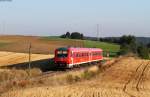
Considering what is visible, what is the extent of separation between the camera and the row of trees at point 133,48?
325 feet

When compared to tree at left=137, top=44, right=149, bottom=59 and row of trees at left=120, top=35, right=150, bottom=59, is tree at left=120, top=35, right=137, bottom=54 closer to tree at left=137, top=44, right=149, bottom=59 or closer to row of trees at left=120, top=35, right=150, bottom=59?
row of trees at left=120, top=35, right=150, bottom=59

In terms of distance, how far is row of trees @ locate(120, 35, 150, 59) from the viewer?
99.2 m

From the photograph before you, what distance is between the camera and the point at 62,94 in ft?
75.9

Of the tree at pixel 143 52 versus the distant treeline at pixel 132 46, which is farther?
the distant treeline at pixel 132 46

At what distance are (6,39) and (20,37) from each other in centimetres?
584

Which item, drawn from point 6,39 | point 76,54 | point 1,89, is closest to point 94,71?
point 76,54

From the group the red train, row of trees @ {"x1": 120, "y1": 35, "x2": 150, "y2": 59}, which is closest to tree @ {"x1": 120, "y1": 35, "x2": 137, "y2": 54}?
row of trees @ {"x1": 120, "y1": 35, "x2": 150, "y2": 59}

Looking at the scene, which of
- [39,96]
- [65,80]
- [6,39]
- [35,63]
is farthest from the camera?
[6,39]

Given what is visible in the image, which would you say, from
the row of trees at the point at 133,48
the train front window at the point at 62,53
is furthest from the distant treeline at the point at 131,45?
the train front window at the point at 62,53

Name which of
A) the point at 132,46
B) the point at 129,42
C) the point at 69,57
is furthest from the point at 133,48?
the point at 69,57

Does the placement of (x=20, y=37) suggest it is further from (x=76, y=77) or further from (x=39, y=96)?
(x=39, y=96)

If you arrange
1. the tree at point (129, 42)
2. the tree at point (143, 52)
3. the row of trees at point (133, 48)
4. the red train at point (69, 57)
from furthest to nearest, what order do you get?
1. the tree at point (129, 42)
2. the row of trees at point (133, 48)
3. the tree at point (143, 52)
4. the red train at point (69, 57)

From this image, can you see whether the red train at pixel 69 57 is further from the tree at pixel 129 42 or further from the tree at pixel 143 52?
the tree at pixel 129 42

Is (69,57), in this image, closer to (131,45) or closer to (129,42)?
(131,45)
